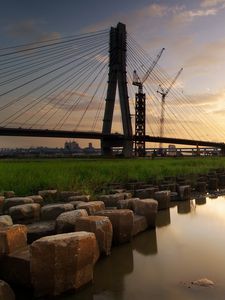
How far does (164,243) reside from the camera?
6707 millimetres

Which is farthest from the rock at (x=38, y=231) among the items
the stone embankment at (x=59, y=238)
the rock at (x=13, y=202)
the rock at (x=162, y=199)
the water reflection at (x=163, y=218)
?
the rock at (x=162, y=199)

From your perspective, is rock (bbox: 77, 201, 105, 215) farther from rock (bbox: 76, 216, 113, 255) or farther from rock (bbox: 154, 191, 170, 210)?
rock (bbox: 154, 191, 170, 210)

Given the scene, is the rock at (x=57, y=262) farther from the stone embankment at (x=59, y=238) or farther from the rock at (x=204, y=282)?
the rock at (x=204, y=282)

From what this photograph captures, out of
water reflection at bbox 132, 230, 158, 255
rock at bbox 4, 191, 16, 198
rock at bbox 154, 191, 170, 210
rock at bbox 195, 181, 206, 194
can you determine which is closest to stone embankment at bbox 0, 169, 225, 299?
water reflection at bbox 132, 230, 158, 255

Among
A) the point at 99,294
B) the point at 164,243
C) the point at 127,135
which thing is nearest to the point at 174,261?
the point at 164,243

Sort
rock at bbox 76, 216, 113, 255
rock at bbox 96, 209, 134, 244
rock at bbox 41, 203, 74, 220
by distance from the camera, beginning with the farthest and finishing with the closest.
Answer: rock at bbox 41, 203, 74, 220 < rock at bbox 96, 209, 134, 244 < rock at bbox 76, 216, 113, 255

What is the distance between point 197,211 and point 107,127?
1301 inches

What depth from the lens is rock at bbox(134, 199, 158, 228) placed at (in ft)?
24.3

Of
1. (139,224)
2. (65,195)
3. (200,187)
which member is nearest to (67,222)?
(139,224)

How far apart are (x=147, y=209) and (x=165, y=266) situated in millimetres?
2018

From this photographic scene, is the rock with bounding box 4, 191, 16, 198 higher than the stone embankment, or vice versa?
the rock with bounding box 4, 191, 16, 198

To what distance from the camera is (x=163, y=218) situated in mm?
8891

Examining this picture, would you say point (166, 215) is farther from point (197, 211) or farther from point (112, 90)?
point (112, 90)

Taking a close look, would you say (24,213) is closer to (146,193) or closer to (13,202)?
(13,202)
